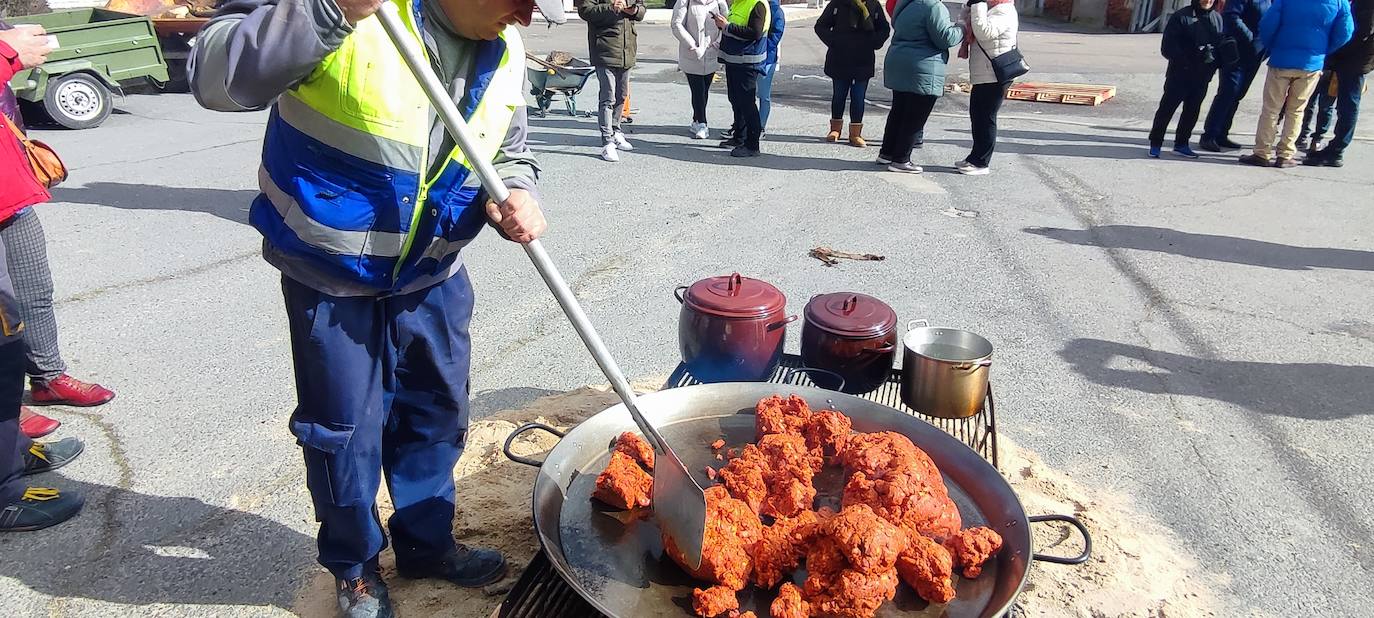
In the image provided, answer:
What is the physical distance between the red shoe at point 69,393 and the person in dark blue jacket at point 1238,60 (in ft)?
31.9

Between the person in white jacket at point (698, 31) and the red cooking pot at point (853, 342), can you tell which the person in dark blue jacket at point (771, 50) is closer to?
the person in white jacket at point (698, 31)

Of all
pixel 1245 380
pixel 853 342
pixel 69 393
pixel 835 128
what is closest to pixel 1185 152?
pixel 835 128

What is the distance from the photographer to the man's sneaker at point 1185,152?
29.1ft

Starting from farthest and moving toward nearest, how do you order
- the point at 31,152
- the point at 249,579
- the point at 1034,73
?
the point at 1034,73 < the point at 31,152 < the point at 249,579

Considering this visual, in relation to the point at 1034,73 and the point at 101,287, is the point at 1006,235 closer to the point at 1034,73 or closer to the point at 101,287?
the point at 101,287

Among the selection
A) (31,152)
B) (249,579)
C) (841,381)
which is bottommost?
(249,579)

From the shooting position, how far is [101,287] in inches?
192

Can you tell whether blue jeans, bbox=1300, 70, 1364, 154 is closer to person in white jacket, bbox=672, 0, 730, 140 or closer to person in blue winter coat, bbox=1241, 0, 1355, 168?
person in blue winter coat, bbox=1241, 0, 1355, 168

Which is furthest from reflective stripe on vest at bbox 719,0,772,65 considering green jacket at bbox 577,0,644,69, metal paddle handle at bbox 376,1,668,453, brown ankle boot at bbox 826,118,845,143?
metal paddle handle at bbox 376,1,668,453

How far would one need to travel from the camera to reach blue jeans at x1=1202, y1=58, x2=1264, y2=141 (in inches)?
334

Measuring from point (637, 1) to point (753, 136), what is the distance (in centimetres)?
188

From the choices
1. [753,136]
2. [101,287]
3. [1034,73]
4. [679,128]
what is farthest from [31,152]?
[1034,73]

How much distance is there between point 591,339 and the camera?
6.35 ft

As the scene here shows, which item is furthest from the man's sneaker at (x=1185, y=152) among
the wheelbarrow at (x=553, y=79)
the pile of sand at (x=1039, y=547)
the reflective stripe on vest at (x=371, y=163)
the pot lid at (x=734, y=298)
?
the reflective stripe on vest at (x=371, y=163)
